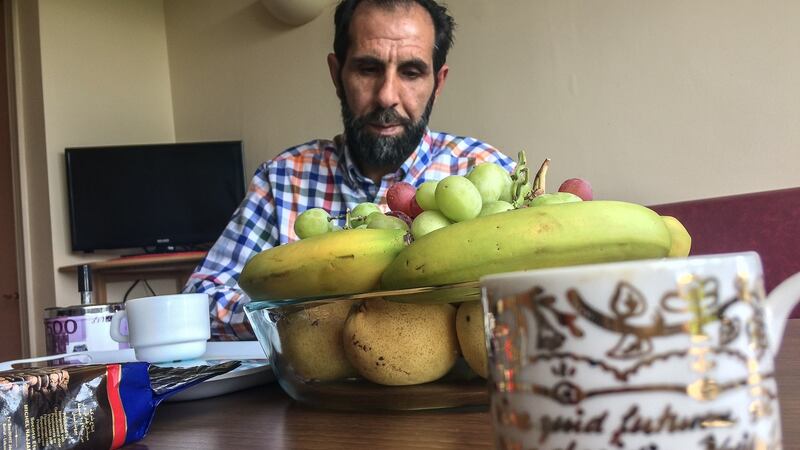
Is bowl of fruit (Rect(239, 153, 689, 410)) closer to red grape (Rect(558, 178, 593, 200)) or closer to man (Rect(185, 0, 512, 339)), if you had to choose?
red grape (Rect(558, 178, 593, 200))

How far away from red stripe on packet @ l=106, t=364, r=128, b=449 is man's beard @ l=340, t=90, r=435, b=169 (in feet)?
3.74

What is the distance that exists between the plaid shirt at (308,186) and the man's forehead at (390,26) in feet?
0.74

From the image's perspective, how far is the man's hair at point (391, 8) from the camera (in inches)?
58.1

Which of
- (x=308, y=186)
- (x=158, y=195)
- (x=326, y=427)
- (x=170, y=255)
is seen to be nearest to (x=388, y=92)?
(x=308, y=186)

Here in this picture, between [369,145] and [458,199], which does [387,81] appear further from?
[458,199]

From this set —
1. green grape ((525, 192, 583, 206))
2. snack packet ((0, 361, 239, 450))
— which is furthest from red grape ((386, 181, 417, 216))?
snack packet ((0, 361, 239, 450))

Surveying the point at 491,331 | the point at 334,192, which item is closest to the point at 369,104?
the point at 334,192

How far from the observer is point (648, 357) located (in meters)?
0.18

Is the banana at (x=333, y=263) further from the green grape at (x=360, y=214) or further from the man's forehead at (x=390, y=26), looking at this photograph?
the man's forehead at (x=390, y=26)

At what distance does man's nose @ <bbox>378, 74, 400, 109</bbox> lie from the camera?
4.77 feet

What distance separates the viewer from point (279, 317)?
0.42 metres

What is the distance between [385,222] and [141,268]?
2313 mm

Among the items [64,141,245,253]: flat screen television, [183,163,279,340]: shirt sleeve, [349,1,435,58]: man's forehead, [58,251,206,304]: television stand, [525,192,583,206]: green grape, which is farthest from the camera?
[64,141,245,253]: flat screen television

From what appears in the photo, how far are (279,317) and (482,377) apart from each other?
127 millimetres
